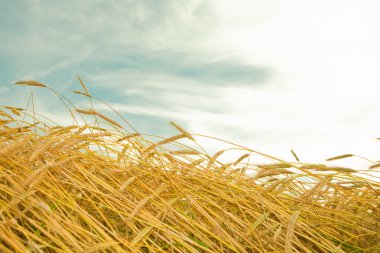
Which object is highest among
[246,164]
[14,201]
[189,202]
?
[246,164]

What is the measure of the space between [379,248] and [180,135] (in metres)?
0.79

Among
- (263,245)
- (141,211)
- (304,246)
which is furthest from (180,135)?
(304,246)

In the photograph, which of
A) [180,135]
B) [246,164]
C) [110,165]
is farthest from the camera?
[246,164]

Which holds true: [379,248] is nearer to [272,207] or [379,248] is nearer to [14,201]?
[272,207]

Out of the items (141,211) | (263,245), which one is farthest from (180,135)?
(263,245)

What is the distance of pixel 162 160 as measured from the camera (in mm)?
1851

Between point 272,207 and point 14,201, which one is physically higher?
point 272,207

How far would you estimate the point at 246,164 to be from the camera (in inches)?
80.6

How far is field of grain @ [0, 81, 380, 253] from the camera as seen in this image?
1.42m

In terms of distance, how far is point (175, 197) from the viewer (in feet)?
5.66

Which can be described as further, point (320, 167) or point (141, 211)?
point (320, 167)

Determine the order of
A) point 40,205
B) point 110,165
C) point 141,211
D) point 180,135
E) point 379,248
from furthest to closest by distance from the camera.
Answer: point 110,165 → point 180,135 → point 379,248 → point 141,211 → point 40,205

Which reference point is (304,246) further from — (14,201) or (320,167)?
(14,201)

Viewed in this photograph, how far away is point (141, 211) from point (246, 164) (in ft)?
2.45
